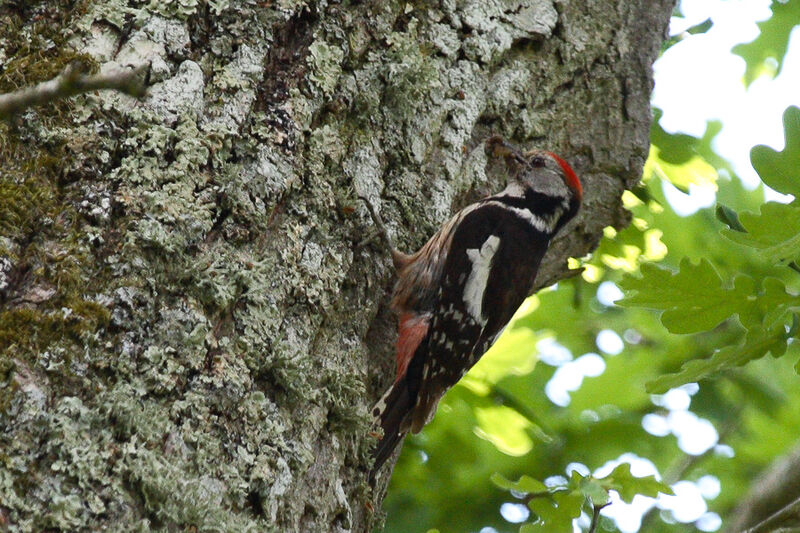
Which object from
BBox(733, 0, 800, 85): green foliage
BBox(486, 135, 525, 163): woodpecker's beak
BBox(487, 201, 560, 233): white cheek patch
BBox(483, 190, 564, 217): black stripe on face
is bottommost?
BBox(487, 201, 560, 233): white cheek patch

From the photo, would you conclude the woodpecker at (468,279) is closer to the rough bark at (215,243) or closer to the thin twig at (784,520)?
the rough bark at (215,243)

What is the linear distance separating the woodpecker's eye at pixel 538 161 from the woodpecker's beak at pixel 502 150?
0.09 metres

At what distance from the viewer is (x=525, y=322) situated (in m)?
4.77

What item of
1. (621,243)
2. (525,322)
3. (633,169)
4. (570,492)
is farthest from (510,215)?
(525,322)

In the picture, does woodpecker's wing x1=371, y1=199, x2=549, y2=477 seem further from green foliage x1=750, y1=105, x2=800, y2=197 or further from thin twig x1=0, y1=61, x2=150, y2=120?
thin twig x1=0, y1=61, x2=150, y2=120

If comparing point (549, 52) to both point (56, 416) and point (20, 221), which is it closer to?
→ point (20, 221)

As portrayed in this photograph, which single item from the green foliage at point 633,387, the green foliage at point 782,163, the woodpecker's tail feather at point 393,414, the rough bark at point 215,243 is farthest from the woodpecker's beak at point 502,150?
the green foliage at point 782,163

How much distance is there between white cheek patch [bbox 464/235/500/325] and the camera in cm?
306

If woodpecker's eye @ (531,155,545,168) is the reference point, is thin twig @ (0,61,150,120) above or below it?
below

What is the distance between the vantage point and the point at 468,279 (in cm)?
312

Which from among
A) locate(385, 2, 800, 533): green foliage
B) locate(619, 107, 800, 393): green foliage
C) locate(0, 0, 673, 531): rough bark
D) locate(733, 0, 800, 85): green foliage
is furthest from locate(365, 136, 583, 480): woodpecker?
locate(733, 0, 800, 85): green foliage

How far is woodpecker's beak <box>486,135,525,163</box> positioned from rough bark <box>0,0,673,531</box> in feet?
0.53

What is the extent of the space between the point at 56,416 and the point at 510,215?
82.5 inches

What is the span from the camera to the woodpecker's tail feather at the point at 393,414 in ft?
8.02
